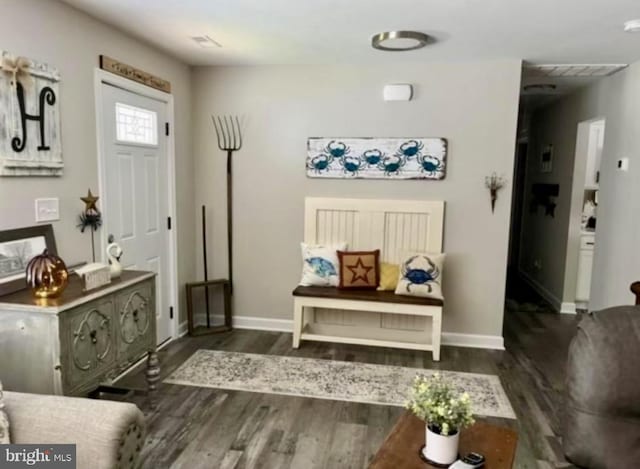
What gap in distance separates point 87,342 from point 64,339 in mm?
181

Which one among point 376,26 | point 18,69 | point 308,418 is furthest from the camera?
point 376,26

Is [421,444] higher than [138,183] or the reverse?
the reverse

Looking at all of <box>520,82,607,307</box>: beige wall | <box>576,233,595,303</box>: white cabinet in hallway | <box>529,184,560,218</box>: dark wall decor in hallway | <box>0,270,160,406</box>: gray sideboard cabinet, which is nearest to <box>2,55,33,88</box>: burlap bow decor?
<box>0,270,160,406</box>: gray sideboard cabinet

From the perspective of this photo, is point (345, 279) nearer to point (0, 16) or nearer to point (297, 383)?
point (297, 383)

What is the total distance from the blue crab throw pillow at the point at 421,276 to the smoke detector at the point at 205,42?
2339mm

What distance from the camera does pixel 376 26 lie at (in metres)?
3.04

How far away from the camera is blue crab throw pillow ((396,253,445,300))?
3.78m

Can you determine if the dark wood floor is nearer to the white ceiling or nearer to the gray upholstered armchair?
the gray upholstered armchair

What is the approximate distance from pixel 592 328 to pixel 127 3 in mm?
2931

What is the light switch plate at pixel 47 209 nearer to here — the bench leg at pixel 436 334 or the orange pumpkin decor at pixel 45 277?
the orange pumpkin decor at pixel 45 277

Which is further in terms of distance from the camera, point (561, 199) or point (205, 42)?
point (561, 199)

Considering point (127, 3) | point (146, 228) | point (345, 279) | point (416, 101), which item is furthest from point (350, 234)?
point (127, 3)

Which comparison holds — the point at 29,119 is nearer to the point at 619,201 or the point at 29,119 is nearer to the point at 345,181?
the point at 345,181

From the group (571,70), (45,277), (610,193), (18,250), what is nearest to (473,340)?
(610,193)
